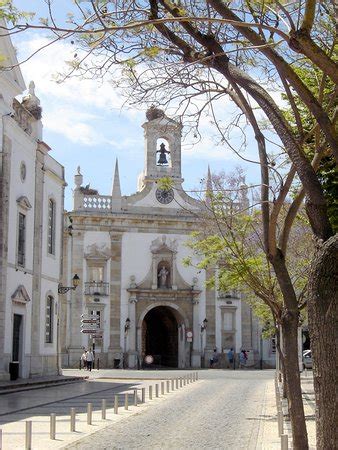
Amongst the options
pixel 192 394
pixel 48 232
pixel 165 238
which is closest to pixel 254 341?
pixel 165 238

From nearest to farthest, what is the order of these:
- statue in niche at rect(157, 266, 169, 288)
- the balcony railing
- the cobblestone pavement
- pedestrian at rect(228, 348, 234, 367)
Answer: the cobblestone pavement, the balcony railing, pedestrian at rect(228, 348, 234, 367), statue in niche at rect(157, 266, 169, 288)

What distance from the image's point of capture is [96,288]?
51719 mm

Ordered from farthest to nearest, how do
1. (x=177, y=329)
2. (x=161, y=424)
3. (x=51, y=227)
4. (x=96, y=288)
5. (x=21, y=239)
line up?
1. (x=177, y=329)
2. (x=96, y=288)
3. (x=51, y=227)
4. (x=21, y=239)
5. (x=161, y=424)

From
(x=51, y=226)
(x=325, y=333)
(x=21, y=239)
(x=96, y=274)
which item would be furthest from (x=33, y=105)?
(x=325, y=333)

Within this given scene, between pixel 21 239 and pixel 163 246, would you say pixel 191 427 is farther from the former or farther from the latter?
pixel 163 246

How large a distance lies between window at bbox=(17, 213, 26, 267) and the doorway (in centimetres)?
2433

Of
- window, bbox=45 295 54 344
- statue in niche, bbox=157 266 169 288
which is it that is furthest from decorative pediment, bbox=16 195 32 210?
statue in niche, bbox=157 266 169 288

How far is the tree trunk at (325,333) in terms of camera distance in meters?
6.47

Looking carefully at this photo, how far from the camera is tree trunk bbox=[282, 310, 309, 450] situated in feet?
30.2

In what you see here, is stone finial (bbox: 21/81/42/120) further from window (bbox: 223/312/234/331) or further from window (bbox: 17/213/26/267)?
window (bbox: 223/312/234/331)

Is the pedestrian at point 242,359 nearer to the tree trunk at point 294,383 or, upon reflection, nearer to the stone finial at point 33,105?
the stone finial at point 33,105

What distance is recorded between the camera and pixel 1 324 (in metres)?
26.9

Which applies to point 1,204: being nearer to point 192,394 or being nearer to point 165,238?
point 192,394

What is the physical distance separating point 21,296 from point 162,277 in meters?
24.1
